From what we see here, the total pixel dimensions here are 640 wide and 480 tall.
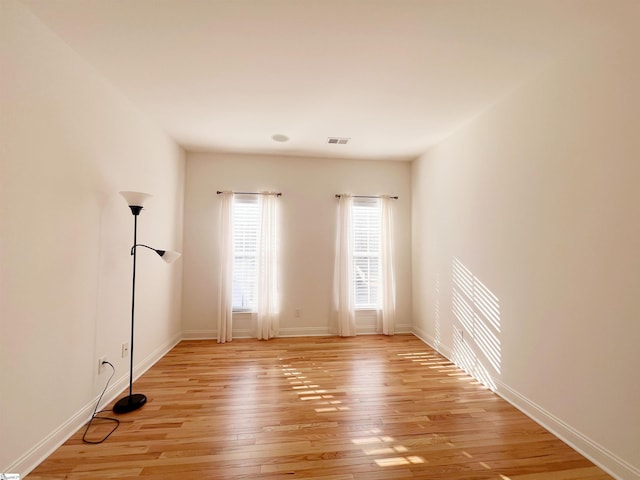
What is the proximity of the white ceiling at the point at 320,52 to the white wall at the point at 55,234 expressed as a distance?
30 cm

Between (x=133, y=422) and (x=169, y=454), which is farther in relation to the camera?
(x=133, y=422)

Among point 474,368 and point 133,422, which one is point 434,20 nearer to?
point 474,368

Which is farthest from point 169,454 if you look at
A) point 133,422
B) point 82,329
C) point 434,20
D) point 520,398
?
point 434,20

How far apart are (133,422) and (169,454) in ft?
1.89

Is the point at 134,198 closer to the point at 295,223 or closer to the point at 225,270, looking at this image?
the point at 225,270

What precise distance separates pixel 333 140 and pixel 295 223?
137 centimetres

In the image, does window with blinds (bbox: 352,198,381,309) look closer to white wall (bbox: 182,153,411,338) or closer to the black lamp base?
white wall (bbox: 182,153,411,338)

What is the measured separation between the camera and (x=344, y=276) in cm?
434

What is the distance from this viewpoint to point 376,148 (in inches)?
159

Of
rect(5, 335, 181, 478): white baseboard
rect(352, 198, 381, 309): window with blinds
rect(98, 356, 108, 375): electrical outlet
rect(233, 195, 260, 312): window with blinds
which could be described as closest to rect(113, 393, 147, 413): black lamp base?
rect(5, 335, 181, 478): white baseboard

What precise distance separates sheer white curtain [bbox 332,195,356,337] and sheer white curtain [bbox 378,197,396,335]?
1.58ft

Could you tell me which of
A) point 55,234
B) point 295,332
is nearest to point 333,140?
point 295,332

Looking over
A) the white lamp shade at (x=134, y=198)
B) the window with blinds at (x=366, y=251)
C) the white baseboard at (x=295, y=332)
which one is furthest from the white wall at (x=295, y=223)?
the white lamp shade at (x=134, y=198)

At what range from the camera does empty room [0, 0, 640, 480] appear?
65.7 inches
